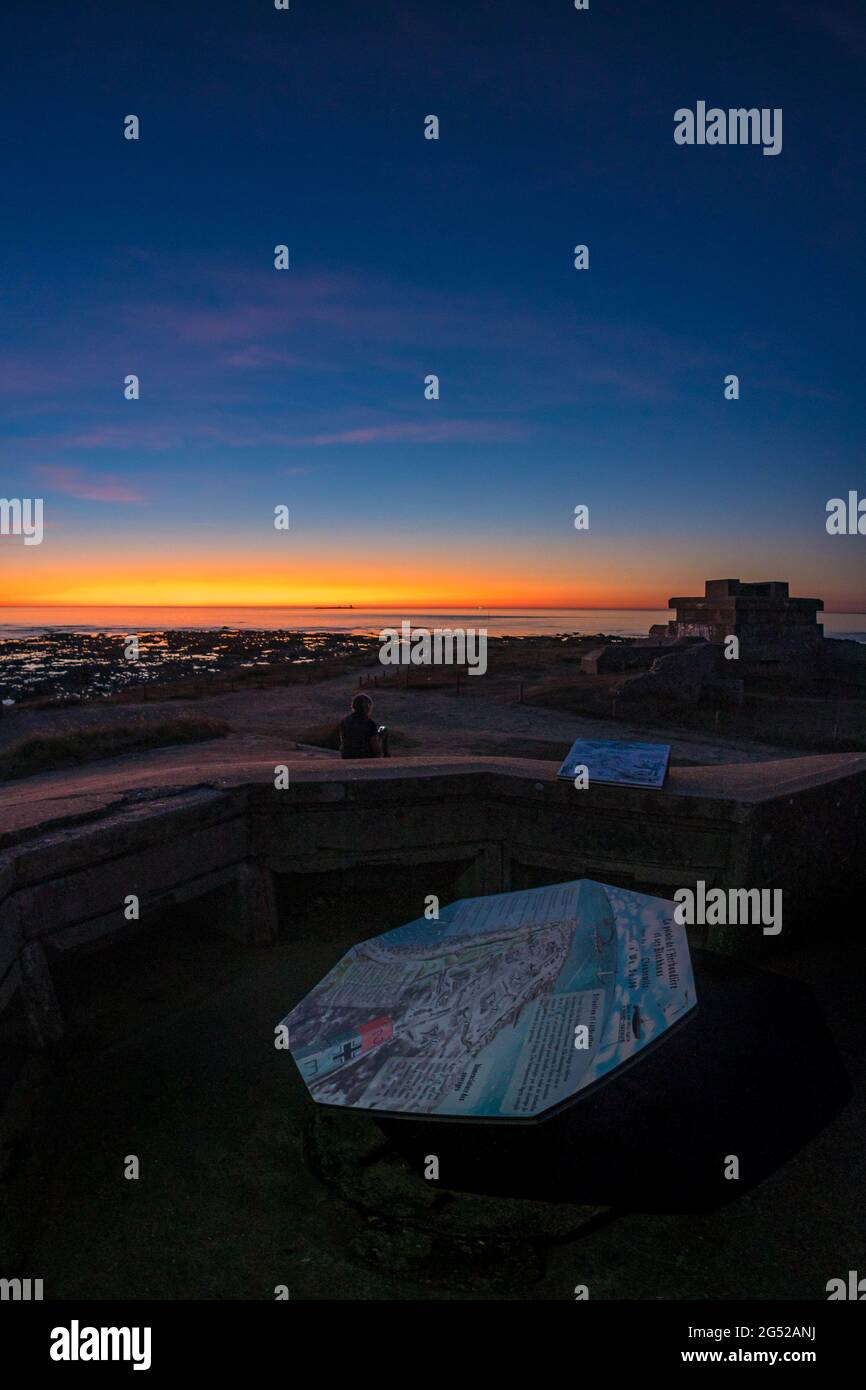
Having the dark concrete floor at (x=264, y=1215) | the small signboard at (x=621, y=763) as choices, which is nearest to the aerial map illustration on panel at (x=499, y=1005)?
the dark concrete floor at (x=264, y=1215)

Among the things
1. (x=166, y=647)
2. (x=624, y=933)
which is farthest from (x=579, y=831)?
(x=166, y=647)

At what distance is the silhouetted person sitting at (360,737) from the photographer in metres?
7.30

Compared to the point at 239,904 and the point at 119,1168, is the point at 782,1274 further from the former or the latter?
the point at 239,904

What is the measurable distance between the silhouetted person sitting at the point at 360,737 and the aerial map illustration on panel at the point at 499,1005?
136 inches

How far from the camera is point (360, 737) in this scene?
731 cm

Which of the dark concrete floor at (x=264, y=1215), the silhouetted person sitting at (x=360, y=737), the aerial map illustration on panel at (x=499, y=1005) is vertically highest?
the silhouetted person sitting at (x=360, y=737)

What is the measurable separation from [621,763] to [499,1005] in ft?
7.49

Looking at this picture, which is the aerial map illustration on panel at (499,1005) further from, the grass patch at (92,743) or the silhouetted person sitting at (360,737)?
the grass patch at (92,743)

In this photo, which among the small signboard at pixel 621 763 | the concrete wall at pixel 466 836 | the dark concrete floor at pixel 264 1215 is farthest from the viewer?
the small signboard at pixel 621 763

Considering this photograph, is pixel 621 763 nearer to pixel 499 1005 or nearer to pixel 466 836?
pixel 466 836

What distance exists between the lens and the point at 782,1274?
2549mm

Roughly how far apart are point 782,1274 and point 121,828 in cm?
371

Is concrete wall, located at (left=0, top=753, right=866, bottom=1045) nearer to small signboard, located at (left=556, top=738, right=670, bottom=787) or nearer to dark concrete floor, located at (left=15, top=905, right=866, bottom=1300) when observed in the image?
small signboard, located at (left=556, top=738, right=670, bottom=787)

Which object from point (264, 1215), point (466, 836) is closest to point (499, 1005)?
point (264, 1215)
